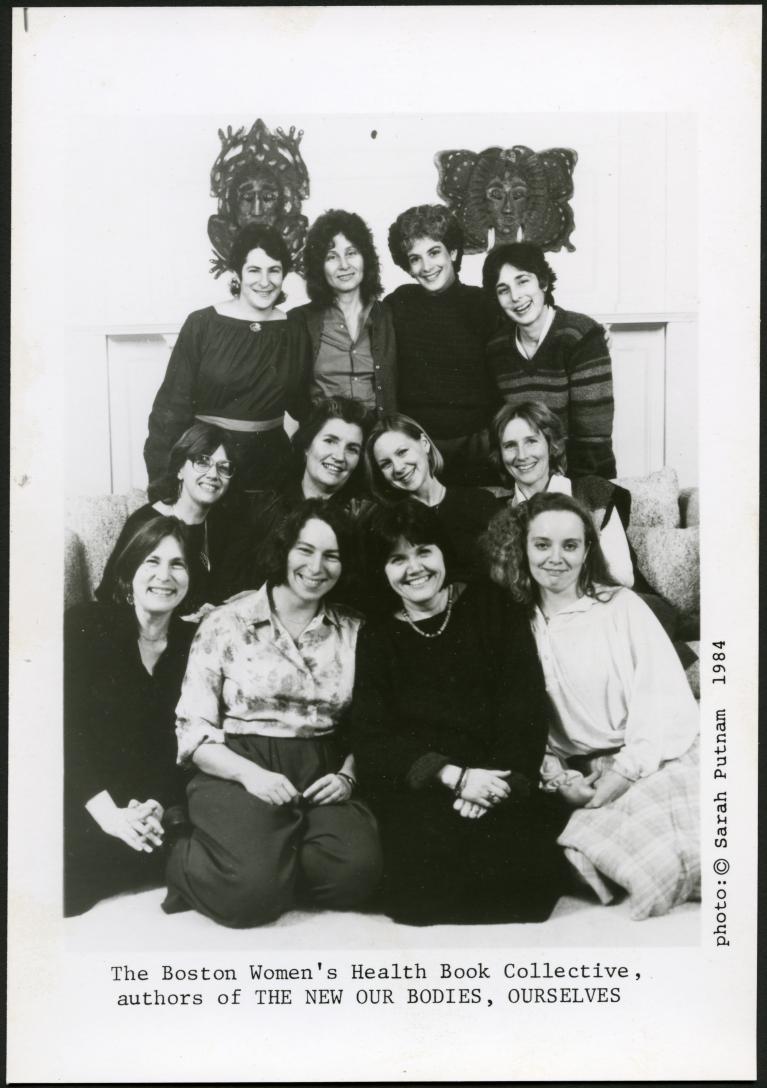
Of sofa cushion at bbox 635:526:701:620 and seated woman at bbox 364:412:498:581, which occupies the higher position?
seated woman at bbox 364:412:498:581

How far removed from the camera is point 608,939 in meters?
1.78

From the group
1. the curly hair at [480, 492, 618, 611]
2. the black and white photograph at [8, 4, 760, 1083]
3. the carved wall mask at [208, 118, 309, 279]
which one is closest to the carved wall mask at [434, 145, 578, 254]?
the black and white photograph at [8, 4, 760, 1083]

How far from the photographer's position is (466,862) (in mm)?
1755

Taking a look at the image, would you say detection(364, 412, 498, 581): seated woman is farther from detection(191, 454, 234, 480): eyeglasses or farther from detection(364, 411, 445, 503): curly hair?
→ detection(191, 454, 234, 480): eyeglasses

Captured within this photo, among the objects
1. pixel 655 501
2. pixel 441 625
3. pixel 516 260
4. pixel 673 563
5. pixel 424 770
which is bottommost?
pixel 424 770

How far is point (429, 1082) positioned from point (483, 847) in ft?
1.40

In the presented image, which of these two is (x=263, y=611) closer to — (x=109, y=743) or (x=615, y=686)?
(x=109, y=743)

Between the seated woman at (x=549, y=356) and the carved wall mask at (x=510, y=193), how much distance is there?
35mm

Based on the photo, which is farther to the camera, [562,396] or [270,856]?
[562,396]

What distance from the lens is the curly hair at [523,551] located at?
72.1 inches

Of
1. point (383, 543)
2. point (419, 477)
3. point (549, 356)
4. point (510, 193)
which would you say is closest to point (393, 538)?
point (383, 543)

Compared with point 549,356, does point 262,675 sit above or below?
below

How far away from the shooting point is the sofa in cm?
183

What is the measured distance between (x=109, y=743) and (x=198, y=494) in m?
0.48
